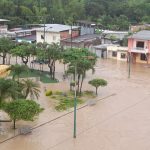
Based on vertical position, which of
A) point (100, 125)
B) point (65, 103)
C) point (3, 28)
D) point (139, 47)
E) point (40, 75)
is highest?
point (3, 28)

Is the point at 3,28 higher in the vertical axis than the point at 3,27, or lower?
lower

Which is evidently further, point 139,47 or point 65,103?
point 139,47

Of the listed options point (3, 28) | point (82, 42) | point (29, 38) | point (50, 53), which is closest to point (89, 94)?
point (50, 53)

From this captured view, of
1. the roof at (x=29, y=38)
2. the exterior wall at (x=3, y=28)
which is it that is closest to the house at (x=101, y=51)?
the roof at (x=29, y=38)

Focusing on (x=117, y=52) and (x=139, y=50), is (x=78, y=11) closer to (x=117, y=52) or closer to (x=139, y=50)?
(x=117, y=52)

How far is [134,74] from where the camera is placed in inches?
1789

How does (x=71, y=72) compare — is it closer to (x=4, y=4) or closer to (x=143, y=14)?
(x=4, y=4)

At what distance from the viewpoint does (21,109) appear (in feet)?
82.4

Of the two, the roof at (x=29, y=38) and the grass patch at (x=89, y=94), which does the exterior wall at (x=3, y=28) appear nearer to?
the roof at (x=29, y=38)

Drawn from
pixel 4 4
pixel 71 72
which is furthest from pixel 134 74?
pixel 4 4

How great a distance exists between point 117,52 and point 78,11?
31.8 m

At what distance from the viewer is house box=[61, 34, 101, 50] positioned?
57.8 meters

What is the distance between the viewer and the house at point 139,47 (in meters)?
51.4

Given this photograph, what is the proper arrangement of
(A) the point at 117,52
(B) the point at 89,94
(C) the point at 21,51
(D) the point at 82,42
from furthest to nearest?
(D) the point at 82,42
(A) the point at 117,52
(C) the point at 21,51
(B) the point at 89,94
